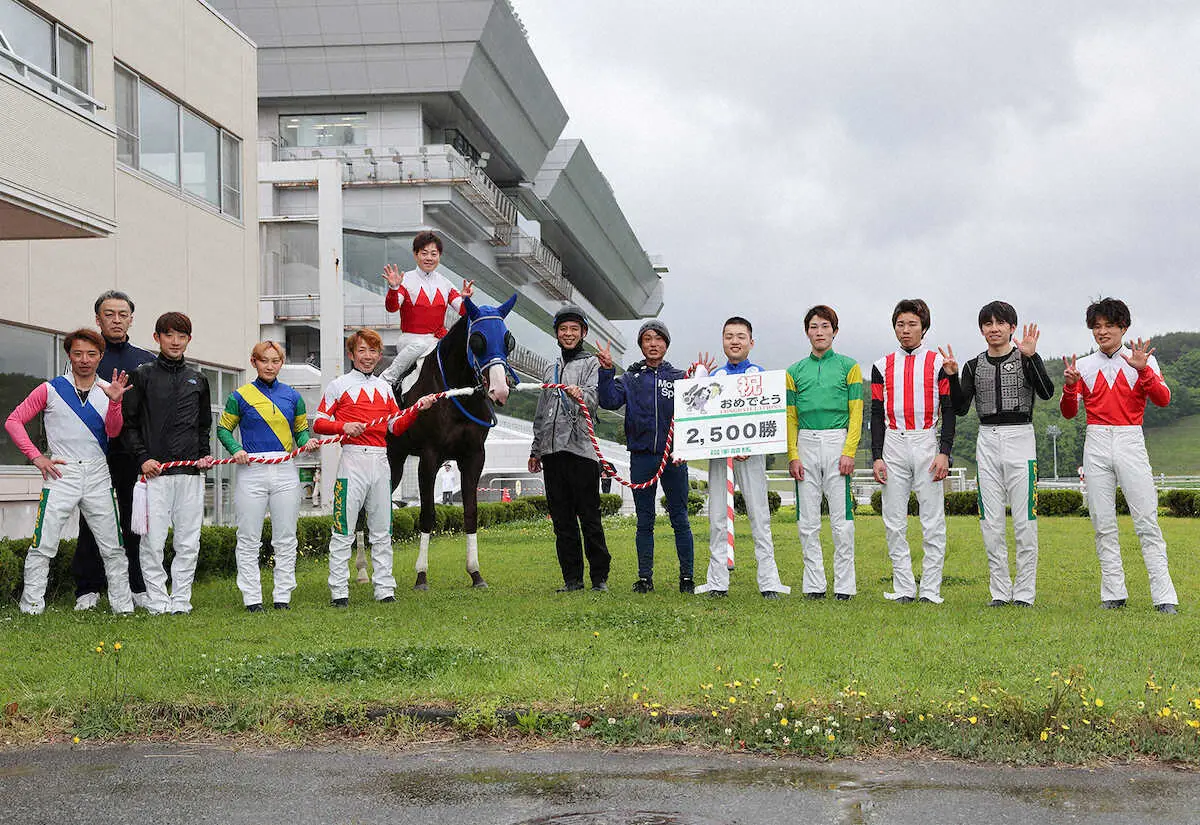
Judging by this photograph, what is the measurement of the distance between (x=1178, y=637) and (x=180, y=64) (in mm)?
16120

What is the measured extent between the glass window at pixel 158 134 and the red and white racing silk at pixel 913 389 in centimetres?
1214

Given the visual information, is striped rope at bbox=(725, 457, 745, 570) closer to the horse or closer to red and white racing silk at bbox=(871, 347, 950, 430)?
red and white racing silk at bbox=(871, 347, 950, 430)

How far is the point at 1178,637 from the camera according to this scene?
6.88m

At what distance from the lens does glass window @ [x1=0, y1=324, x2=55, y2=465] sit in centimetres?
1341

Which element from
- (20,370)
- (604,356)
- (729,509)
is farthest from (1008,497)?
(20,370)

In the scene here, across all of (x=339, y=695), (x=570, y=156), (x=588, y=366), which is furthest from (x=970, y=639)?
(x=570, y=156)

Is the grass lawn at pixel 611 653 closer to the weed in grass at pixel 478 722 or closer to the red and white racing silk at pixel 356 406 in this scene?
the weed in grass at pixel 478 722

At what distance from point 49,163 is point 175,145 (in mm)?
6649

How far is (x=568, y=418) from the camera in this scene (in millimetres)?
9953

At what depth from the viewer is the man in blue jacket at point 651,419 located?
971 cm

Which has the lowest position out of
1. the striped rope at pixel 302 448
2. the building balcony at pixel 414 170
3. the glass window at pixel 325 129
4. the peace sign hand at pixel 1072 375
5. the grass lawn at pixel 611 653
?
the grass lawn at pixel 611 653

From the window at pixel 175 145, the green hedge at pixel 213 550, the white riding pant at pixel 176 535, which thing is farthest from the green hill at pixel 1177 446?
the white riding pant at pixel 176 535

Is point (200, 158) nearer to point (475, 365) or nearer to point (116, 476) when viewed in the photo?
point (116, 476)

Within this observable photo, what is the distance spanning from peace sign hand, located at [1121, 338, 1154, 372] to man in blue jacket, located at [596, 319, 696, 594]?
3.52 metres
